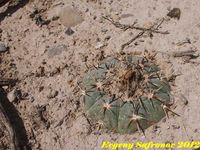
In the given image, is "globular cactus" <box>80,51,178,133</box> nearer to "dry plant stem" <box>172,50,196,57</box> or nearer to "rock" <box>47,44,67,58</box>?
"dry plant stem" <box>172,50,196,57</box>

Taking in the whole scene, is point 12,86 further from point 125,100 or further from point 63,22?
point 125,100

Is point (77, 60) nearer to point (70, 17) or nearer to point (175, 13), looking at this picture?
point (70, 17)

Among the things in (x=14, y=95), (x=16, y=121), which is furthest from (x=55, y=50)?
(x=16, y=121)

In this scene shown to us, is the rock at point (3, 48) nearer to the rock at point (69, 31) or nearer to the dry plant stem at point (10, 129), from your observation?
the rock at point (69, 31)

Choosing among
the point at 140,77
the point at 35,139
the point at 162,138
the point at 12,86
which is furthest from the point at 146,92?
the point at 12,86

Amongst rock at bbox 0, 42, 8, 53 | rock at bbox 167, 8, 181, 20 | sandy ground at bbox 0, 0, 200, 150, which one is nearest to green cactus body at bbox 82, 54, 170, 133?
sandy ground at bbox 0, 0, 200, 150

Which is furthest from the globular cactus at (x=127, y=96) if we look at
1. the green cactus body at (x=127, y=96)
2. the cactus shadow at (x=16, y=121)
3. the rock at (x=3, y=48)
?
the rock at (x=3, y=48)
